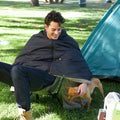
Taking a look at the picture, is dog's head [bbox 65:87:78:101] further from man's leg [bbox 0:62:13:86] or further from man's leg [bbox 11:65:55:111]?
man's leg [bbox 0:62:13:86]

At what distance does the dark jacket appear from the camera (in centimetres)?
336

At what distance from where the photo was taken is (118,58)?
15.1 ft

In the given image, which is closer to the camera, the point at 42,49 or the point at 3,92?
the point at 42,49

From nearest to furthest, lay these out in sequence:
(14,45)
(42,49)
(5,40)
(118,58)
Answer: (42,49), (118,58), (14,45), (5,40)

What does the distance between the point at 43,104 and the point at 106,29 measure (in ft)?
5.89

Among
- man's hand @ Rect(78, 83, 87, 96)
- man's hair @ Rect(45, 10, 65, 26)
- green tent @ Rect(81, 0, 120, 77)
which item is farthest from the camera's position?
green tent @ Rect(81, 0, 120, 77)

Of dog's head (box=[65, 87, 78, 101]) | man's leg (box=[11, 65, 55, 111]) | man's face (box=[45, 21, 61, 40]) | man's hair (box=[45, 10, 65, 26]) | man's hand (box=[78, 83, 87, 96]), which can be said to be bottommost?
dog's head (box=[65, 87, 78, 101])

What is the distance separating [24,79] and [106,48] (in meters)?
2.09

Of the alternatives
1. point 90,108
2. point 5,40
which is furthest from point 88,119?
point 5,40

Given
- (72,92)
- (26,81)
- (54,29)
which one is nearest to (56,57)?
(54,29)

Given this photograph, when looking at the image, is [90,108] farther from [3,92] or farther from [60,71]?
[3,92]

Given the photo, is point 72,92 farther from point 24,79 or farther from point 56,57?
point 24,79

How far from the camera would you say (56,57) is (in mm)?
3531

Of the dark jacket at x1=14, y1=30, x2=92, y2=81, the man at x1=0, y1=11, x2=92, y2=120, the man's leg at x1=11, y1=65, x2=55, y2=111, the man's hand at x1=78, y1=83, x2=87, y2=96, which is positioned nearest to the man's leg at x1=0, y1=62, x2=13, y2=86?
the man at x1=0, y1=11, x2=92, y2=120
